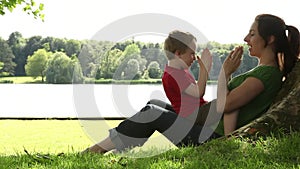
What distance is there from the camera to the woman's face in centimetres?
351

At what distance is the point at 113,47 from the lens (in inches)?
202

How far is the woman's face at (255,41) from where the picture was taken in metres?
3.51

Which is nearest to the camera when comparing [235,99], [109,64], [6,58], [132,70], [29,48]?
[235,99]

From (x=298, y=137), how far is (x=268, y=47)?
762 millimetres

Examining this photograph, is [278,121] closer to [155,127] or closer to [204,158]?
[204,158]

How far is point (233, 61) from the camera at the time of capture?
349cm

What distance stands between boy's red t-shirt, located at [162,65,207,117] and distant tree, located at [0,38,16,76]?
40.1 meters

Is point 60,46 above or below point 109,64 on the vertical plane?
above

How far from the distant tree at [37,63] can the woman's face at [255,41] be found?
35.1 m

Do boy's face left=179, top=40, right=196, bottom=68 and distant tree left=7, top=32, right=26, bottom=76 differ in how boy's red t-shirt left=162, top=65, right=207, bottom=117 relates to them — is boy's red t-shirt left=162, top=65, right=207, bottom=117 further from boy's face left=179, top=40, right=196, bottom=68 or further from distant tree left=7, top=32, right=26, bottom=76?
distant tree left=7, top=32, right=26, bottom=76

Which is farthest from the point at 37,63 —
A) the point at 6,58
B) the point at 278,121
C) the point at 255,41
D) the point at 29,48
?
the point at 278,121

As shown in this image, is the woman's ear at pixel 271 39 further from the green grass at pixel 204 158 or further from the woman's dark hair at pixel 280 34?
the green grass at pixel 204 158

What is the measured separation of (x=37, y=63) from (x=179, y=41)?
124ft

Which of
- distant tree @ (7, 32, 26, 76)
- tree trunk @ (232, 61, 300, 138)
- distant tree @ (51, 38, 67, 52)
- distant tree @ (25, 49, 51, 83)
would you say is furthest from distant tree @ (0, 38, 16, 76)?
tree trunk @ (232, 61, 300, 138)
